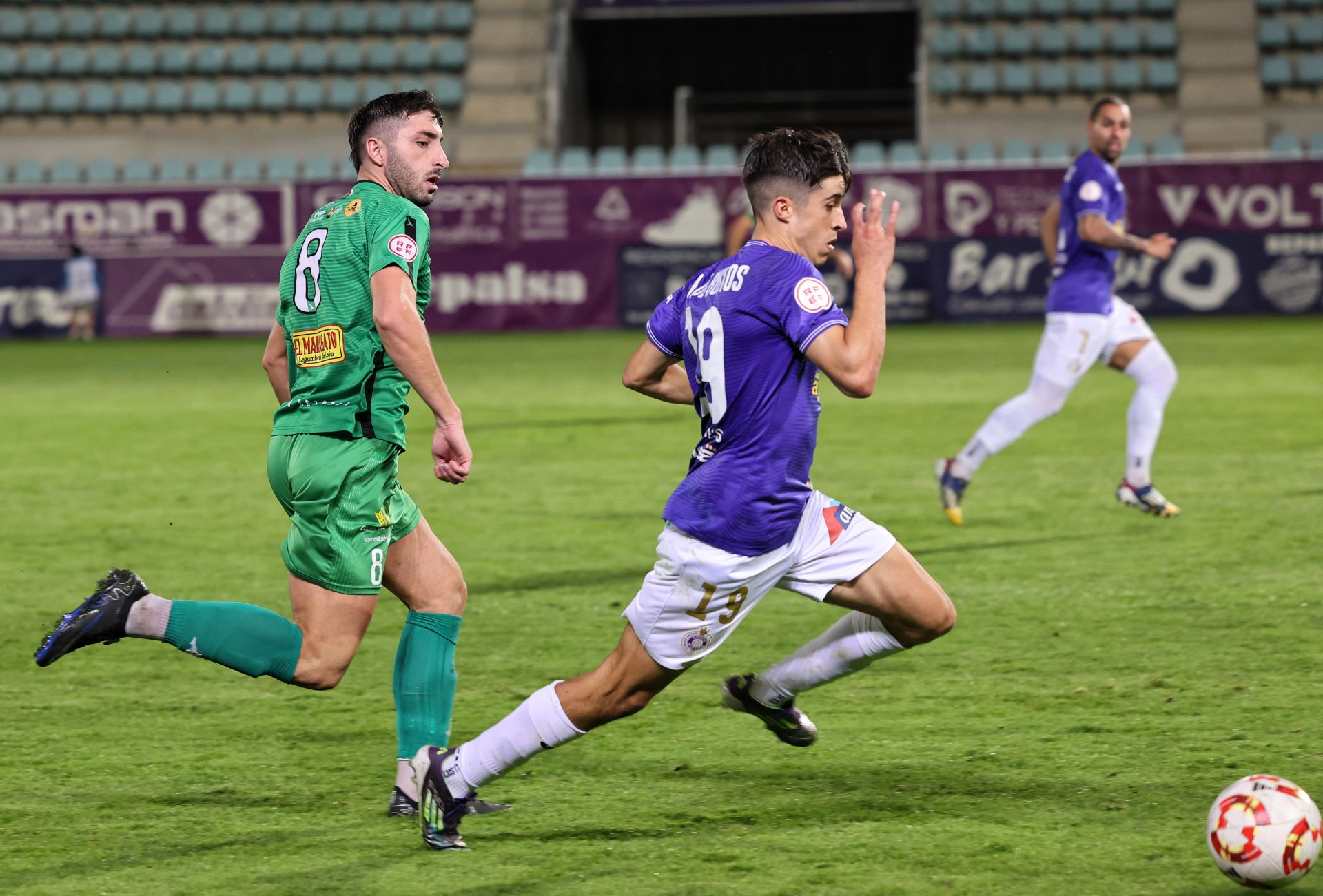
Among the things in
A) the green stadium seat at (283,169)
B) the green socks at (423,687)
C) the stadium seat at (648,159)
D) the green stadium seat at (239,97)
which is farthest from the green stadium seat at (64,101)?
the green socks at (423,687)

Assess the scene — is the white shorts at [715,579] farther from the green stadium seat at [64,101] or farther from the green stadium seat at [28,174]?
the green stadium seat at [64,101]

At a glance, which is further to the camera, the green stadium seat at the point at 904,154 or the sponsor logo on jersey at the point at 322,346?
the green stadium seat at the point at 904,154

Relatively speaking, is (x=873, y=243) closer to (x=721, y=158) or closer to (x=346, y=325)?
(x=346, y=325)

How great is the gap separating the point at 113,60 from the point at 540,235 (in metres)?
11.5

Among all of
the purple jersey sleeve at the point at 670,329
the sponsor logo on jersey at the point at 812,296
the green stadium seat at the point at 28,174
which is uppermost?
the green stadium seat at the point at 28,174

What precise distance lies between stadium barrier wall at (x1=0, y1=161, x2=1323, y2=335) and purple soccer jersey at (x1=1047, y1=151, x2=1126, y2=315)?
46.3 ft

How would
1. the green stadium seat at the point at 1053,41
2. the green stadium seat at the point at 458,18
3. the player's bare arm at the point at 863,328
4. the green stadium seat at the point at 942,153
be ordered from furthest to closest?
the green stadium seat at the point at 458,18
the green stadium seat at the point at 1053,41
the green stadium seat at the point at 942,153
the player's bare arm at the point at 863,328

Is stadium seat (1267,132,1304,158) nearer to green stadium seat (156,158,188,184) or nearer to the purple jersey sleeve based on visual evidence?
green stadium seat (156,158,188,184)

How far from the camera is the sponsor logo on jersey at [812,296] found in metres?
→ 3.86

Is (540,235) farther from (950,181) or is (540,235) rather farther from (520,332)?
(950,181)

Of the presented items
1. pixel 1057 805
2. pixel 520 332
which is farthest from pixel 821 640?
pixel 520 332

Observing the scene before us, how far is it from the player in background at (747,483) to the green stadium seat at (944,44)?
2579 cm

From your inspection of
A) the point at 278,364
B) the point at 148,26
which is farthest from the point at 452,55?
the point at 278,364

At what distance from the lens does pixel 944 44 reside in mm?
28766
